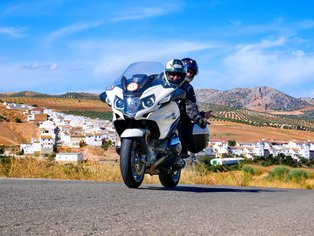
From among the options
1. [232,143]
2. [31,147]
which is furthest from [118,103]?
[232,143]

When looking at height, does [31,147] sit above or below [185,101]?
below

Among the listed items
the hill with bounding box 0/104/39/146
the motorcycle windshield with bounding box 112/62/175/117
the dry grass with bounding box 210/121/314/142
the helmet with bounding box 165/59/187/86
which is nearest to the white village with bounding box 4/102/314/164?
→ the hill with bounding box 0/104/39/146

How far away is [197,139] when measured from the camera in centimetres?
866

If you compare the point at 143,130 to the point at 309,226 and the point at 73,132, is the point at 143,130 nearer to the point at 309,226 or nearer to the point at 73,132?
the point at 309,226

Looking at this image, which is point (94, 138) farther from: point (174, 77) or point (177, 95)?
point (177, 95)

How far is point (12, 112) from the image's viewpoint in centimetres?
14300

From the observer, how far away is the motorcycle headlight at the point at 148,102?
23.7 ft

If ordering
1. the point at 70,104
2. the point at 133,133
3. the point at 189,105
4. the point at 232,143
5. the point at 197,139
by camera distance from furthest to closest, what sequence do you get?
1. the point at 70,104
2. the point at 232,143
3. the point at 197,139
4. the point at 189,105
5. the point at 133,133

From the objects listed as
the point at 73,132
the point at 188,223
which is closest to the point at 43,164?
the point at 188,223

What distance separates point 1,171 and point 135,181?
488 centimetres

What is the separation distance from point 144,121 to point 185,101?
4.12ft

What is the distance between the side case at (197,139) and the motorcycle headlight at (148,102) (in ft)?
4.89

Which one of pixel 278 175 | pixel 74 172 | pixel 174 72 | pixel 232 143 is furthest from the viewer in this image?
pixel 232 143

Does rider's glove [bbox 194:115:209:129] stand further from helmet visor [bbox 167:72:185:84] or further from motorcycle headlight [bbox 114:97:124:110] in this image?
motorcycle headlight [bbox 114:97:124:110]
